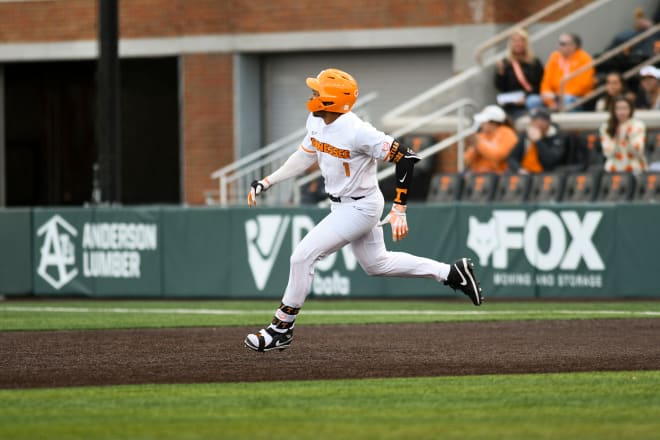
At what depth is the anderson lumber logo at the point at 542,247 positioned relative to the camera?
17.9m

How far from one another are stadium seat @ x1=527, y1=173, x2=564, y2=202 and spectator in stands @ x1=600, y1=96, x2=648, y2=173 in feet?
2.28

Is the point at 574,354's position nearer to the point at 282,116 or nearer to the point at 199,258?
the point at 199,258

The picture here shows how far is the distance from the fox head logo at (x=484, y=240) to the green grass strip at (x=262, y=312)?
770mm

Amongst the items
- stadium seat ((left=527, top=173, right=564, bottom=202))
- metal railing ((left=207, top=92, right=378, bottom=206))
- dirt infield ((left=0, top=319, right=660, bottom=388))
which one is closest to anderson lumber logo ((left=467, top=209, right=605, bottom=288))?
stadium seat ((left=527, top=173, right=564, bottom=202))

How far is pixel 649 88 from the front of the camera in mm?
20922

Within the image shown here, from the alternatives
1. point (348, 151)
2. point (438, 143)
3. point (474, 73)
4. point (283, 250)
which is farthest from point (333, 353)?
point (474, 73)

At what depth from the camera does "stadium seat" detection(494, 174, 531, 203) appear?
1967cm

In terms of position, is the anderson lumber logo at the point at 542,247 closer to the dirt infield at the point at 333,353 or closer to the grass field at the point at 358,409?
the dirt infield at the point at 333,353

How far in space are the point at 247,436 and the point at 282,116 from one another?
68.5 feet

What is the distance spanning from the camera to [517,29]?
22734mm

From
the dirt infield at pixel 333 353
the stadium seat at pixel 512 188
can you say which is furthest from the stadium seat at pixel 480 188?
the dirt infield at pixel 333 353

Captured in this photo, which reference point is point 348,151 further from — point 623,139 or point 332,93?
point 623,139

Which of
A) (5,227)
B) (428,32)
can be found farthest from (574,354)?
(428,32)

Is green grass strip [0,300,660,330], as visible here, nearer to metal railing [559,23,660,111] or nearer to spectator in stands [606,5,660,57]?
metal railing [559,23,660,111]
